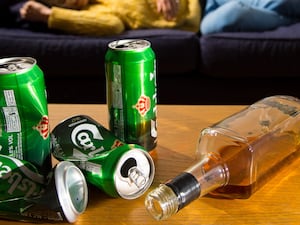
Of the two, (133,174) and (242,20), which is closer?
(133,174)

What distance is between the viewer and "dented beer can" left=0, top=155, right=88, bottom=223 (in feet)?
2.52

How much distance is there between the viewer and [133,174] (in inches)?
32.5

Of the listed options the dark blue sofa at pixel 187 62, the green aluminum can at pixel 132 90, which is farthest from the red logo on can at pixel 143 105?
the dark blue sofa at pixel 187 62

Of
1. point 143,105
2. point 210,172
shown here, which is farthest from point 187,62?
point 210,172

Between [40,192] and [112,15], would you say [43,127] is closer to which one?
[40,192]

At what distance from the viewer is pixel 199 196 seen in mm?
811

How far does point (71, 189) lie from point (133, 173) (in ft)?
0.30

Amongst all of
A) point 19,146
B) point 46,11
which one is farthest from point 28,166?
point 46,11

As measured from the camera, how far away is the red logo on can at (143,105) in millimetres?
929

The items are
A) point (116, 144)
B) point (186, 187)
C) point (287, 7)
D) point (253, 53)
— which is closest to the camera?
point (186, 187)

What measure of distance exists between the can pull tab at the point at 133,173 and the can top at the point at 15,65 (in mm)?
195

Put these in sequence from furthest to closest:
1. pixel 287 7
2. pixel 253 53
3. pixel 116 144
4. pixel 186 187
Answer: pixel 287 7, pixel 253 53, pixel 116 144, pixel 186 187

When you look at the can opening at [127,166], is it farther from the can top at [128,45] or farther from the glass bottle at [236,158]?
the can top at [128,45]

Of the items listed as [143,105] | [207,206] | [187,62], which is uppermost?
[143,105]
